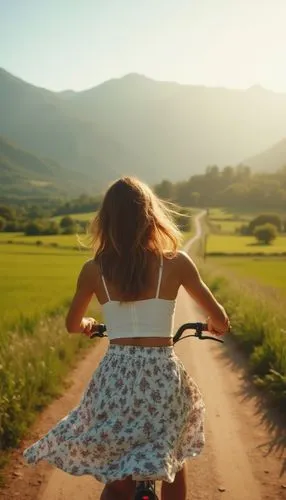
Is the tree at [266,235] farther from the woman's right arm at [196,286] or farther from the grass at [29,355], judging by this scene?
the woman's right arm at [196,286]

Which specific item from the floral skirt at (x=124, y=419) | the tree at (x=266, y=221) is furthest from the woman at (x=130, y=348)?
the tree at (x=266, y=221)

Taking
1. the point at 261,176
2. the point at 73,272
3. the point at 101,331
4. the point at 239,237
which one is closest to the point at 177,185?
the point at 261,176

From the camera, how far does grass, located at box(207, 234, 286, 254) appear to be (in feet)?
161

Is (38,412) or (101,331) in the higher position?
(101,331)

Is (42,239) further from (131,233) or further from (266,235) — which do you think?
(131,233)

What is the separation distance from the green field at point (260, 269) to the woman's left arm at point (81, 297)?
2245cm

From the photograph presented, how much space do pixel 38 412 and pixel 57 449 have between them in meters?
4.37

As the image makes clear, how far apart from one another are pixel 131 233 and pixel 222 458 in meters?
3.71

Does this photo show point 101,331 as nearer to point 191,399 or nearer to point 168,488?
point 191,399

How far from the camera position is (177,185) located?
119625mm

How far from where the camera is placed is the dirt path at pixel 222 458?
5156mm

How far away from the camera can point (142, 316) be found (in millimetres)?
3066

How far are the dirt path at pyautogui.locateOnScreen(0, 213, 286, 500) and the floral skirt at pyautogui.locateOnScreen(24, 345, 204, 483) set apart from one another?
7.21 feet

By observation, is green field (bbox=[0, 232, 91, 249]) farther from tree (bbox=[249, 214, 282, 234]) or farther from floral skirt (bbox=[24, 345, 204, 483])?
floral skirt (bbox=[24, 345, 204, 483])
